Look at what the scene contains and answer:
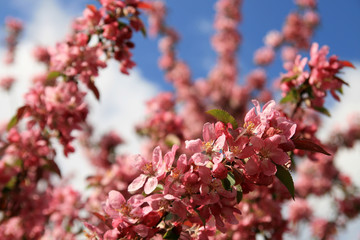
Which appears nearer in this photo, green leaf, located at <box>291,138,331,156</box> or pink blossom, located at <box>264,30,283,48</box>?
green leaf, located at <box>291,138,331,156</box>

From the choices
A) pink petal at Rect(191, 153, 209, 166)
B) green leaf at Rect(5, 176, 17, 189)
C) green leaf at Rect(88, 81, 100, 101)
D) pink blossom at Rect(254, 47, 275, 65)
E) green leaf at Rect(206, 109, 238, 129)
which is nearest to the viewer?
pink petal at Rect(191, 153, 209, 166)

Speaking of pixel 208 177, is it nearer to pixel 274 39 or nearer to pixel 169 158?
pixel 169 158

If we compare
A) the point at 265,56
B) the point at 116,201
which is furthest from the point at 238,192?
the point at 265,56

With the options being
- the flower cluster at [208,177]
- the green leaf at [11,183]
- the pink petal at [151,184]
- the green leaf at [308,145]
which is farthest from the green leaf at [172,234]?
the green leaf at [11,183]

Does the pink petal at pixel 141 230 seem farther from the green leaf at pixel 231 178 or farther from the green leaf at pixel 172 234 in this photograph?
the green leaf at pixel 231 178

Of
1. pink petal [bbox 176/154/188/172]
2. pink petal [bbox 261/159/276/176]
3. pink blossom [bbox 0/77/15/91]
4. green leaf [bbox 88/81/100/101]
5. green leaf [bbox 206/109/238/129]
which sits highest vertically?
pink blossom [bbox 0/77/15/91]

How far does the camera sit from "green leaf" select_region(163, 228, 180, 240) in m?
1.08

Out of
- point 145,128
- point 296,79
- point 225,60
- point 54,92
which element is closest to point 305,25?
point 225,60

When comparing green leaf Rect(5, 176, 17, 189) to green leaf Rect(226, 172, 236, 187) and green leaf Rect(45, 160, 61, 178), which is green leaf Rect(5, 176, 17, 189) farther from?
green leaf Rect(226, 172, 236, 187)

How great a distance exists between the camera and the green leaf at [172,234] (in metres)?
1.08

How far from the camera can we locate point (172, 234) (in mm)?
1091

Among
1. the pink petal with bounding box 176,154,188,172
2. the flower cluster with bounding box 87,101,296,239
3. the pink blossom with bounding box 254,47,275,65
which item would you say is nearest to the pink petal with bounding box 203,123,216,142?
the flower cluster with bounding box 87,101,296,239

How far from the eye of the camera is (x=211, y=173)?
1.08 meters

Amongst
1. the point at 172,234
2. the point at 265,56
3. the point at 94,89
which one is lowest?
the point at 172,234
